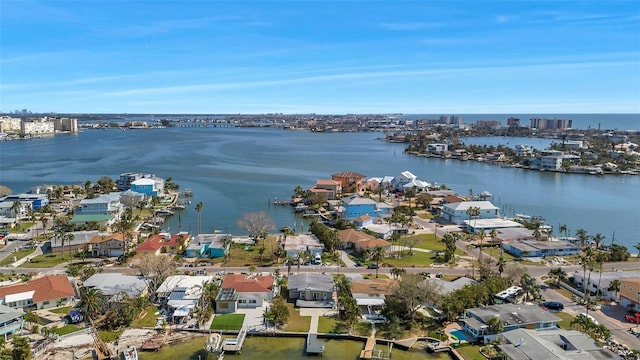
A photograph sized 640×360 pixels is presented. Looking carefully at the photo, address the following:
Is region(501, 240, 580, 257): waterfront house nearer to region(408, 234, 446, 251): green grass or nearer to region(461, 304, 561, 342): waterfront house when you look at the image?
region(408, 234, 446, 251): green grass

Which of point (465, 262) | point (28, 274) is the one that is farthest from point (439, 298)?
point (28, 274)

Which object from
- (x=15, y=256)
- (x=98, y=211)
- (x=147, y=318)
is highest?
(x=98, y=211)

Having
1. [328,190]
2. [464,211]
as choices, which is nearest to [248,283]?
[464,211]

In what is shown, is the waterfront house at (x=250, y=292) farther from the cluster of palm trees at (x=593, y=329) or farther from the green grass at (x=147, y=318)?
the cluster of palm trees at (x=593, y=329)

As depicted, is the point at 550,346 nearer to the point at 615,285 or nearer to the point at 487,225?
the point at 615,285

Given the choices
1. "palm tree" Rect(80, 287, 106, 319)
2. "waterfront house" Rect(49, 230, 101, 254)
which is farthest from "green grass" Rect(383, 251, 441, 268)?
"waterfront house" Rect(49, 230, 101, 254)

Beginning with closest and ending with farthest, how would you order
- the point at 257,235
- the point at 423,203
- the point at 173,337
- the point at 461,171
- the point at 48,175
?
the point at 173,337
the point at 257,235
the point at 423,203
the point at 48,175
the point at 461,171

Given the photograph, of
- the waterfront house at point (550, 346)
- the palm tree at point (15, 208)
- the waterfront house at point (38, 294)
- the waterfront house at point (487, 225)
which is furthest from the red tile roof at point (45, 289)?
the waterfront house at point (487, 225)

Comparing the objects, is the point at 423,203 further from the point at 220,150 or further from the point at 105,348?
the point at 220,150
